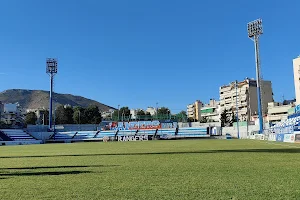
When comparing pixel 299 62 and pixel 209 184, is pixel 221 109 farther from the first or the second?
pixel 209 184

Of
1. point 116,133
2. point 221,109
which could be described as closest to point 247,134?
point 116,133

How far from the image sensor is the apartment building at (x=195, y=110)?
173913 millimetres

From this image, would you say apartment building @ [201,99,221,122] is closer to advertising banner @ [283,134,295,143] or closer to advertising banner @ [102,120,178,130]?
advertising banner @ [102,120,178,130]

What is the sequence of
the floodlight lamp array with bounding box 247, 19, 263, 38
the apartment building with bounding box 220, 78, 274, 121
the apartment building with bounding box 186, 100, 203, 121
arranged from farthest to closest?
the apartment building with bounding box 186, 100, 203, 121
the apartment building with bounding box 220, 78, 274, 121
the floodlight lamp array with bounding box 247, 19, 263, 38

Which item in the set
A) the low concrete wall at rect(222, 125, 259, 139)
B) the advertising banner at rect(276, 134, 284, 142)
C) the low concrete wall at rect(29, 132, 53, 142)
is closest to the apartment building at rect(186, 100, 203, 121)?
the low concrete wall at rect(222, 125, 259, 139)

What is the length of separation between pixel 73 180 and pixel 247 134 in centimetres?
7202

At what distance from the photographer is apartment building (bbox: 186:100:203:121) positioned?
571ft

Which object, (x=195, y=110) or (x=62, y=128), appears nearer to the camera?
(x=62, y=128)

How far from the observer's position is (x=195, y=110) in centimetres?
17925

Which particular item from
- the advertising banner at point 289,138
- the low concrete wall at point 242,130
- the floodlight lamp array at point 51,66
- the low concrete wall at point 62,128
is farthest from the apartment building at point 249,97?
the advertising banner at point 289,138

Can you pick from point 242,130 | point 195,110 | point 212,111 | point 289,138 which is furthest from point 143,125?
point 195,110

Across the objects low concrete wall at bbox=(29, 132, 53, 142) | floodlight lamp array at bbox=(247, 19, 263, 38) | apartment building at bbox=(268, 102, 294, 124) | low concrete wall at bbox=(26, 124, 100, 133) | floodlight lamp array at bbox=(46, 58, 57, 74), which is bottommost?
low concrete wall at bbox=(29, 132, 53, 142)

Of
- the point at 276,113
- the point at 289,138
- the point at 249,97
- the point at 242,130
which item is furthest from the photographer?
the point at 249,97

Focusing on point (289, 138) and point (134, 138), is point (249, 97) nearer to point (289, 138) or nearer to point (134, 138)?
point (134, 138)
